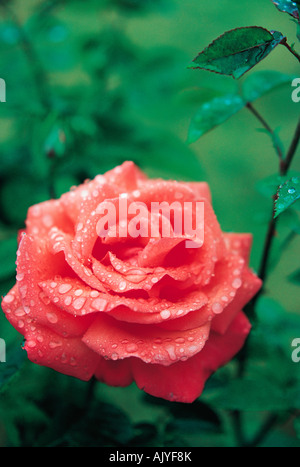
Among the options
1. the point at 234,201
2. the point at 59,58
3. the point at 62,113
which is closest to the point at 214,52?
the point at 62,113

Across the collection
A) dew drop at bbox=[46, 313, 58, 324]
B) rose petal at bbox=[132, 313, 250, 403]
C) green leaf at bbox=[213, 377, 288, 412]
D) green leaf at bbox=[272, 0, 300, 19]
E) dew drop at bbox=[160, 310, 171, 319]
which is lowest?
green leaf at bbox=[213, 377, 288, 412]

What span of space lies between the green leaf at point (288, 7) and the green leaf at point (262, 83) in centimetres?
17

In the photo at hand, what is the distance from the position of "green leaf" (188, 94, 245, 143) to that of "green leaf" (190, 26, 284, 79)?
134 millimetres

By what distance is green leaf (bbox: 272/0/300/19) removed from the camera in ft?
1.52

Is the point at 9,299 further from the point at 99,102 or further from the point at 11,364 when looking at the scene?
the point at 99,102

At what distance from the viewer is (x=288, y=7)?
0.47m

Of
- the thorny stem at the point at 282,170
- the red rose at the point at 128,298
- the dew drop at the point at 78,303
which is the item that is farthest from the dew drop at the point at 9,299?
the thorny stem at the point at 282,170

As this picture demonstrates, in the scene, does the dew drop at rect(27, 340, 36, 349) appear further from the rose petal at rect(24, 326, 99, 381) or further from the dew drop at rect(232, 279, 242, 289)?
the dew drop at rect(232, 279, 242, 289)

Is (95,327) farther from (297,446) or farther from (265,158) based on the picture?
(265,158)

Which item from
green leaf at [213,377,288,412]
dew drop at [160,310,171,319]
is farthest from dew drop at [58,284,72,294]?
green leaf at [213,377,288,412]

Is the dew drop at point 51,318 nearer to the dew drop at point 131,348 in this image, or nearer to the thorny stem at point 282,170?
the dew drop at point 131,348

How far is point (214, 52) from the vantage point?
1.47ft

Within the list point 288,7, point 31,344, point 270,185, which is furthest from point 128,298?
point 288,7

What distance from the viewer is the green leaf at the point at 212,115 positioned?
1.92ft
